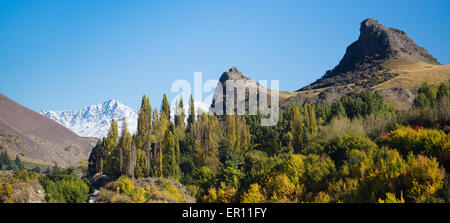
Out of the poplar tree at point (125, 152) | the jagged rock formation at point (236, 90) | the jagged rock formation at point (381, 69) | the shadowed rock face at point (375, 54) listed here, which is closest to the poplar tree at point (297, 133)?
the poplar tree at point (125, 152)

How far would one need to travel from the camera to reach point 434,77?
9600cm

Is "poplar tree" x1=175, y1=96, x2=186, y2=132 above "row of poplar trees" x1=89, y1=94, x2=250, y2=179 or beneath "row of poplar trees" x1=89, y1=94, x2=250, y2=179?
above

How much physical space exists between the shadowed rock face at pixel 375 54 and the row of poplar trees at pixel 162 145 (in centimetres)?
7517

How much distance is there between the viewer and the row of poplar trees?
1797 inches

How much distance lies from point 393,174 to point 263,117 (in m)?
56.4

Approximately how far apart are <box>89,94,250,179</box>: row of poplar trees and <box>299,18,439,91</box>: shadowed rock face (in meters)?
75.2

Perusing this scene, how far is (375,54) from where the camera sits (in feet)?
467

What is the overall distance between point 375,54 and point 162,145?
124 m

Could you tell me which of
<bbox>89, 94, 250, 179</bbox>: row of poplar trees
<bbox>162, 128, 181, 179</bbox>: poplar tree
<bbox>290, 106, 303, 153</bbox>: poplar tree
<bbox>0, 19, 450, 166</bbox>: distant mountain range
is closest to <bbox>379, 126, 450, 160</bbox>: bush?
<bbox>89, 94, 250, 179</bbox>: row of poplar trees

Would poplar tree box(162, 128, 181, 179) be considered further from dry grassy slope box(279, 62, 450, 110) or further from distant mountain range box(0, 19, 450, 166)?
dry grassy slope box(279, 62, 450, 110)

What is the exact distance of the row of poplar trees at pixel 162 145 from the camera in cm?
4566

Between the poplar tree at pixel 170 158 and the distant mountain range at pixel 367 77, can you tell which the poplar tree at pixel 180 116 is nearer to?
the distant mountain range at pixel 367 77
